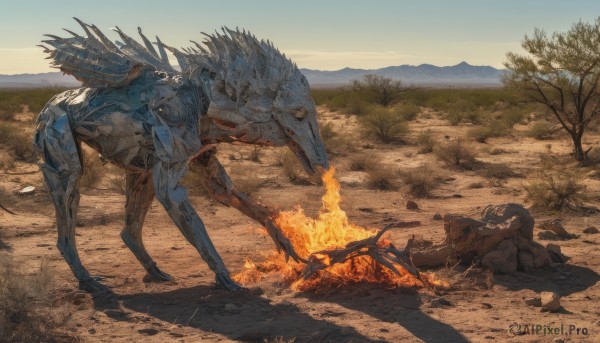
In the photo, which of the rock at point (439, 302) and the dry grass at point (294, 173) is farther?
the dry grass at point (294, 173)

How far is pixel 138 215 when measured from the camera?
22.7 ft

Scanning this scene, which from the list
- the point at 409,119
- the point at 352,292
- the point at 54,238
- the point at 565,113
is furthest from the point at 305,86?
the point at 409,119

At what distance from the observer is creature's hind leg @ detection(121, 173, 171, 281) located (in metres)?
6.86

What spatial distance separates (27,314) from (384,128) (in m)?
15.8

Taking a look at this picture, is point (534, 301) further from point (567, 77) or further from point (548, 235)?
point (567, 77)

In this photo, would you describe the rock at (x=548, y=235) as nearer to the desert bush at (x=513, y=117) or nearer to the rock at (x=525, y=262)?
the rock at (x=525, y=262)

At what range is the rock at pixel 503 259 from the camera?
6883 millimetres

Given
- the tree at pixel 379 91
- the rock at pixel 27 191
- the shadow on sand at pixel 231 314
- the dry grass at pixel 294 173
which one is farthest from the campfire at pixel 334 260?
the tree at pixel 379 91

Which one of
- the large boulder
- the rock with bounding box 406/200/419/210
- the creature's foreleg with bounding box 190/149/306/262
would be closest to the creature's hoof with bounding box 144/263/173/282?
the creature's foreleg with bounding box 190/149/306/262

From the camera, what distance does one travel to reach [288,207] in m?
11.5

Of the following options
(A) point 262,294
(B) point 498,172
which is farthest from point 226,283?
(B) point 498,172

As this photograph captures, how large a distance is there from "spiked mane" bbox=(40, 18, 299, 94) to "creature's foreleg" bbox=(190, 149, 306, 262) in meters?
0.84

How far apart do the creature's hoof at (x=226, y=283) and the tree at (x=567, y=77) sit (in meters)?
11.9

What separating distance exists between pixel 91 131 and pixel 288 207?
5669 millimetres
